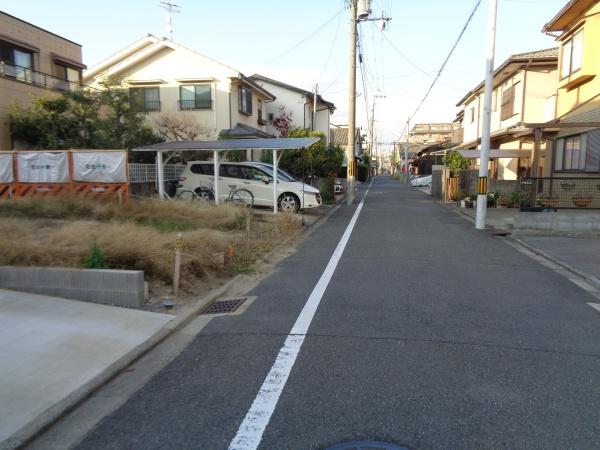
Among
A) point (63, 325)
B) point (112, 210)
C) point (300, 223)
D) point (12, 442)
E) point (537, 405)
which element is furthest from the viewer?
point (300, 223)

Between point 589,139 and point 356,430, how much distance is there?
1559 cm

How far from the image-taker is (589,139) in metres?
15.0

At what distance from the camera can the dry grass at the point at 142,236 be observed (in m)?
6.15

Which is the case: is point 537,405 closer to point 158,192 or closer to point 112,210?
point 112,210

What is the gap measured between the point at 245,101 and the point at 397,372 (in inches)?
932

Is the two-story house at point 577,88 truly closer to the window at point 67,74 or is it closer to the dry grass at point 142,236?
the dry grass at point 142,236

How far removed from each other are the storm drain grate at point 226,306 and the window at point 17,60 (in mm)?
17210

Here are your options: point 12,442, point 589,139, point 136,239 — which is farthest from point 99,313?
→ point 589,139

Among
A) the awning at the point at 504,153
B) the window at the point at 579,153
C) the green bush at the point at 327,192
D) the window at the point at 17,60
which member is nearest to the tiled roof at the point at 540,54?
the awning at the point at 504,153

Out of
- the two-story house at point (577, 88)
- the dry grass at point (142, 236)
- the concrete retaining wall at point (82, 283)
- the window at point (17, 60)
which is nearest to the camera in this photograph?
the concrete retaining wall at point (82, 283)

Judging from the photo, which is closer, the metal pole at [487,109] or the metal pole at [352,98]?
the metal pole at [487,109]

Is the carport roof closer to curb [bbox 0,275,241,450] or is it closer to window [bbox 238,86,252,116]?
curb [bbox 0,275,241,450]

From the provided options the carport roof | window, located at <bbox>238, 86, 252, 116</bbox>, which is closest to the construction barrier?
the carport roof

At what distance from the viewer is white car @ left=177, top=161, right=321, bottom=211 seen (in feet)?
49.4
